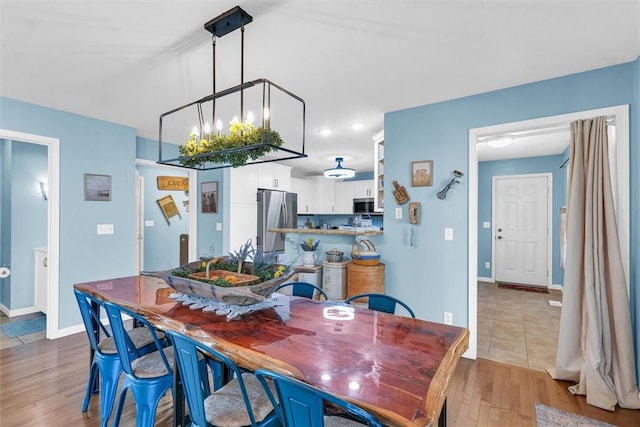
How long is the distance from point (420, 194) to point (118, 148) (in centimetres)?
356

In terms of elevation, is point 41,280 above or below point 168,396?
above

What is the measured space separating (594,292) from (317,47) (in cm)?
258

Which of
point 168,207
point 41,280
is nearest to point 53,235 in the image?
point 41,280

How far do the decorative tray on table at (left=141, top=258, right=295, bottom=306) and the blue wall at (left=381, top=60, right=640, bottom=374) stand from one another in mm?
1633

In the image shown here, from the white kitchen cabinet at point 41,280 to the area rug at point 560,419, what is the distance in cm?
512

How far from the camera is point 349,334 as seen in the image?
1.36 meters

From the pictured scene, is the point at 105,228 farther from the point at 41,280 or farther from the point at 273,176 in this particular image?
the point at 273,176

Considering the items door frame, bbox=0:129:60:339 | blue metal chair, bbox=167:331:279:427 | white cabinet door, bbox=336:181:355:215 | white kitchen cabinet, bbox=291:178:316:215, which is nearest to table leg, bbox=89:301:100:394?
blue metal chair, bbox=167:331:279:427

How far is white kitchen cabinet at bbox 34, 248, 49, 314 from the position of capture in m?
3.72

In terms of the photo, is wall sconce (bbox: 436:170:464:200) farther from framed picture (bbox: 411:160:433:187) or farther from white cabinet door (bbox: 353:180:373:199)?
white cabinet door (bbox: 353:180:373:199)

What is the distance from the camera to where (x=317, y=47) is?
6.57ft

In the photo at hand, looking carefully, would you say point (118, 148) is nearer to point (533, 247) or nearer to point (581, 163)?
point (581, 163)

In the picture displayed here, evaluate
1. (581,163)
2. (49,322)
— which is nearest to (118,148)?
(49,322)

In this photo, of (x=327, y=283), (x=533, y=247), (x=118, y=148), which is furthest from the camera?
(x=533, y=247)
